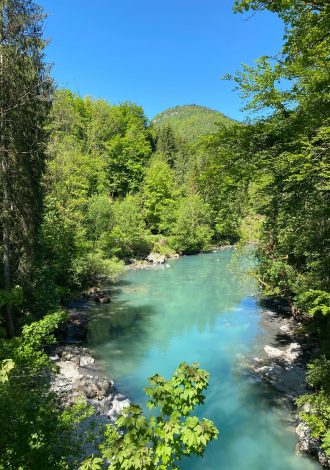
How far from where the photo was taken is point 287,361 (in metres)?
13.3

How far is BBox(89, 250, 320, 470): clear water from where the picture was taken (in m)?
8.90

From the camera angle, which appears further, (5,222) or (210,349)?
(210,349)

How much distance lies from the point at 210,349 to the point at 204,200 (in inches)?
277

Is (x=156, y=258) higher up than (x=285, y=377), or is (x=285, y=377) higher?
(x=156, y=258)

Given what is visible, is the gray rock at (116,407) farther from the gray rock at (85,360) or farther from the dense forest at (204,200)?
the gray rock at (85,360)

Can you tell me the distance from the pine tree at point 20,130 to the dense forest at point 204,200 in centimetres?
4

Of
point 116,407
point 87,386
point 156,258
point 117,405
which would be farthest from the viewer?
point 156,258

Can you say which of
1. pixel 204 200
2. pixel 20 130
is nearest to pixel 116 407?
pixel 204 200

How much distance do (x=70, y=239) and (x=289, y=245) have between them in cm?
1201

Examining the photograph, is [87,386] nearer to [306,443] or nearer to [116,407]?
[116,407]

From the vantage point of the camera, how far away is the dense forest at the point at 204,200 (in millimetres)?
4043

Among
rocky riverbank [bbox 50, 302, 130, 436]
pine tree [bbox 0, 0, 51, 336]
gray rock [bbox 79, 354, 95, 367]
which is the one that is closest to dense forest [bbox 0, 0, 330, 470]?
pine tree [bbox 0, 0, 51, 336]

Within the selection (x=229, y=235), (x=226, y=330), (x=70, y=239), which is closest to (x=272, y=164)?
(x=226, y=330)

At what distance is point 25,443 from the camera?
3902 mm
